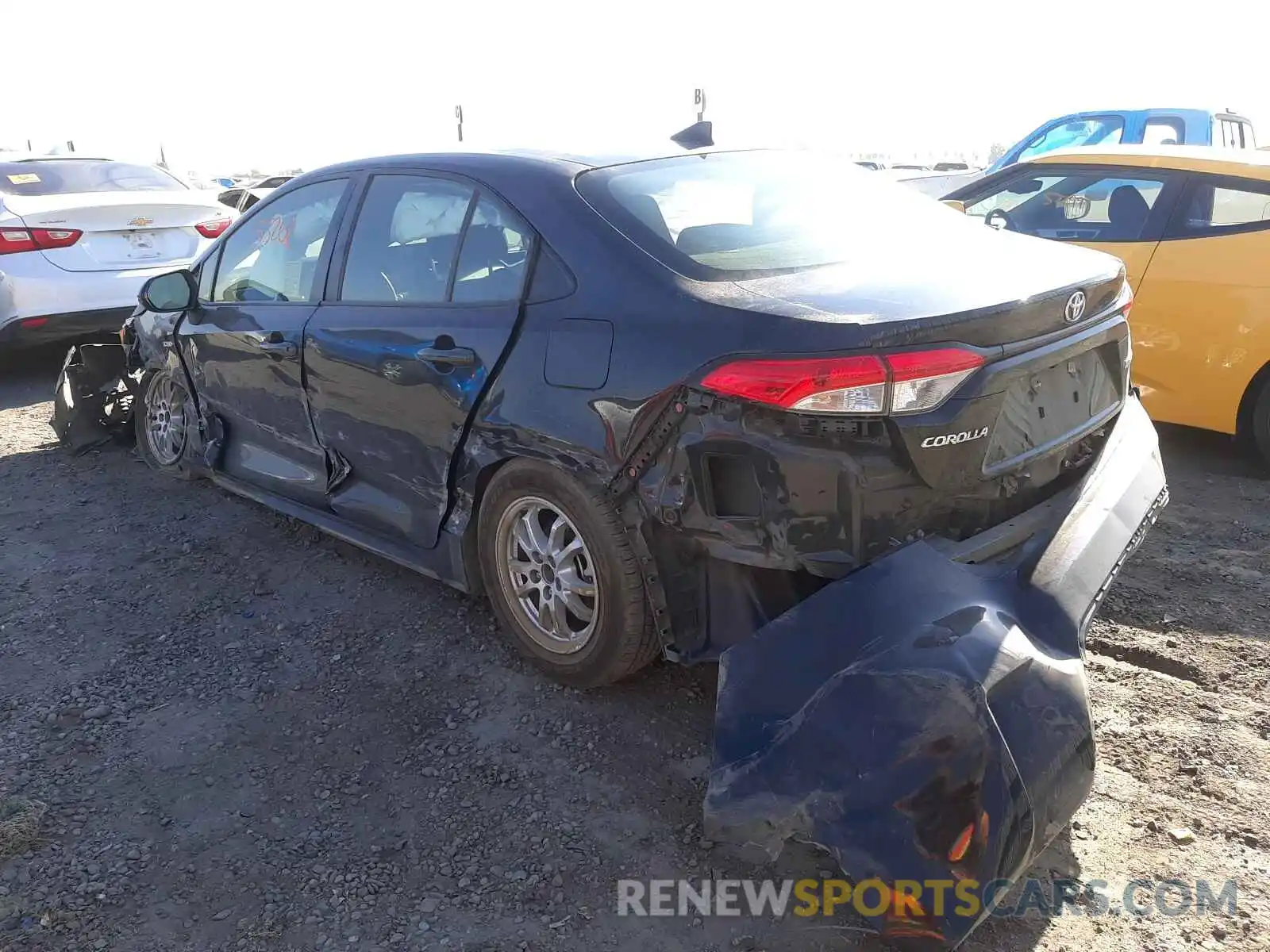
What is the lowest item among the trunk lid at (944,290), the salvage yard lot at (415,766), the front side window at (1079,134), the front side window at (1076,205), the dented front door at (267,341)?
the salvage yard lot at (415,766)

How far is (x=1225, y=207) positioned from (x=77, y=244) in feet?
23.3

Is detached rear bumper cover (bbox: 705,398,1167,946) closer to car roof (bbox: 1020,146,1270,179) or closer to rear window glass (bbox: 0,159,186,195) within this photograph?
car roof (bbox: 1020,146,1270,179)

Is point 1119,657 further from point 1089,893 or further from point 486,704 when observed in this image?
point 486,704

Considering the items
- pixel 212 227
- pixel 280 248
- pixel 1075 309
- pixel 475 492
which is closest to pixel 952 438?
pixel 1075 309

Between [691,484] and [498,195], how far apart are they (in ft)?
4.07

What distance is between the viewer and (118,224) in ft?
23.2

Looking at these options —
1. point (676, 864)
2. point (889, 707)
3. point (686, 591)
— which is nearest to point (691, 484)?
point (686, 591)

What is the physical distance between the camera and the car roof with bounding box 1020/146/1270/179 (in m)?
4.89

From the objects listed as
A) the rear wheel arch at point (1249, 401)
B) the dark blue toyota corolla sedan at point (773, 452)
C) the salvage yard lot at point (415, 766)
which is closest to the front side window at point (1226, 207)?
the rear wheel arch at point (1249, 401)

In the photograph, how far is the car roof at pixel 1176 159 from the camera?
489 centimetres

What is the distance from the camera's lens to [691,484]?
256 cm

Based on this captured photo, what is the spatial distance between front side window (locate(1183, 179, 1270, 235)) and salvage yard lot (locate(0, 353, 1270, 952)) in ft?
5.08

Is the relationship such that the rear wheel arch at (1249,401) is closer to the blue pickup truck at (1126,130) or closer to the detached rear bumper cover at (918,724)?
the detached rear bumper cover at (918,724)

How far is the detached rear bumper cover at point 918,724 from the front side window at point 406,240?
175cm
